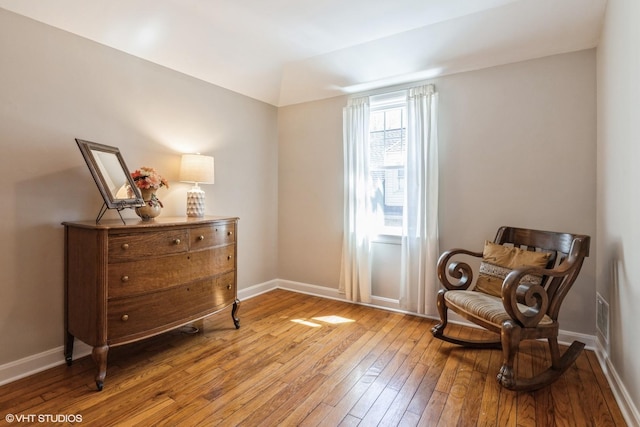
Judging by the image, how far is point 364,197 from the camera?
3318 millimetres

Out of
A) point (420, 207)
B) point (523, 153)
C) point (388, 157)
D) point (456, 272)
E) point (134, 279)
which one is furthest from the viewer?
point (388, 157)

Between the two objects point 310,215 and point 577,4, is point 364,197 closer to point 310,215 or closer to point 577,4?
point 310,215

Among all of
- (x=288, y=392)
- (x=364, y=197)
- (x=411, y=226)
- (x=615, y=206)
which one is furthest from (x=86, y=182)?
(x=615, y=206)

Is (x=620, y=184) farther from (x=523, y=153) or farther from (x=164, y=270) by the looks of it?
(x=164, y=270)

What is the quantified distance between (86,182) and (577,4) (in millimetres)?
3701

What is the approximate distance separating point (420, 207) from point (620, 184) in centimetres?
142

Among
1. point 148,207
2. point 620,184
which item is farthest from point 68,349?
point 620,184

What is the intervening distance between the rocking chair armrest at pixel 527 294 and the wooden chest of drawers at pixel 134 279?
2.09 metres

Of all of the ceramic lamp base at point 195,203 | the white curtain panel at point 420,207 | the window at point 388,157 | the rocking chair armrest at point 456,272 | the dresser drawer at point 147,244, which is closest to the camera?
the dresser drawer at point 147,244

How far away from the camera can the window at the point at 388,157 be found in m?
3.22

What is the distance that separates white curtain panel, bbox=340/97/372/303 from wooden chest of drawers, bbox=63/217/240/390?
1459 mm

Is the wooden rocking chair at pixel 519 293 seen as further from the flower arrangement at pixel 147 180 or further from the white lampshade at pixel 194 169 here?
the flower arrangement at pixel 147 180

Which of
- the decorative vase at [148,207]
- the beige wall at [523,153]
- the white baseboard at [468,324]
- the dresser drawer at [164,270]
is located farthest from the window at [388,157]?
the decorative vase at [148,207]

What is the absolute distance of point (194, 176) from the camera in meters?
2.75
